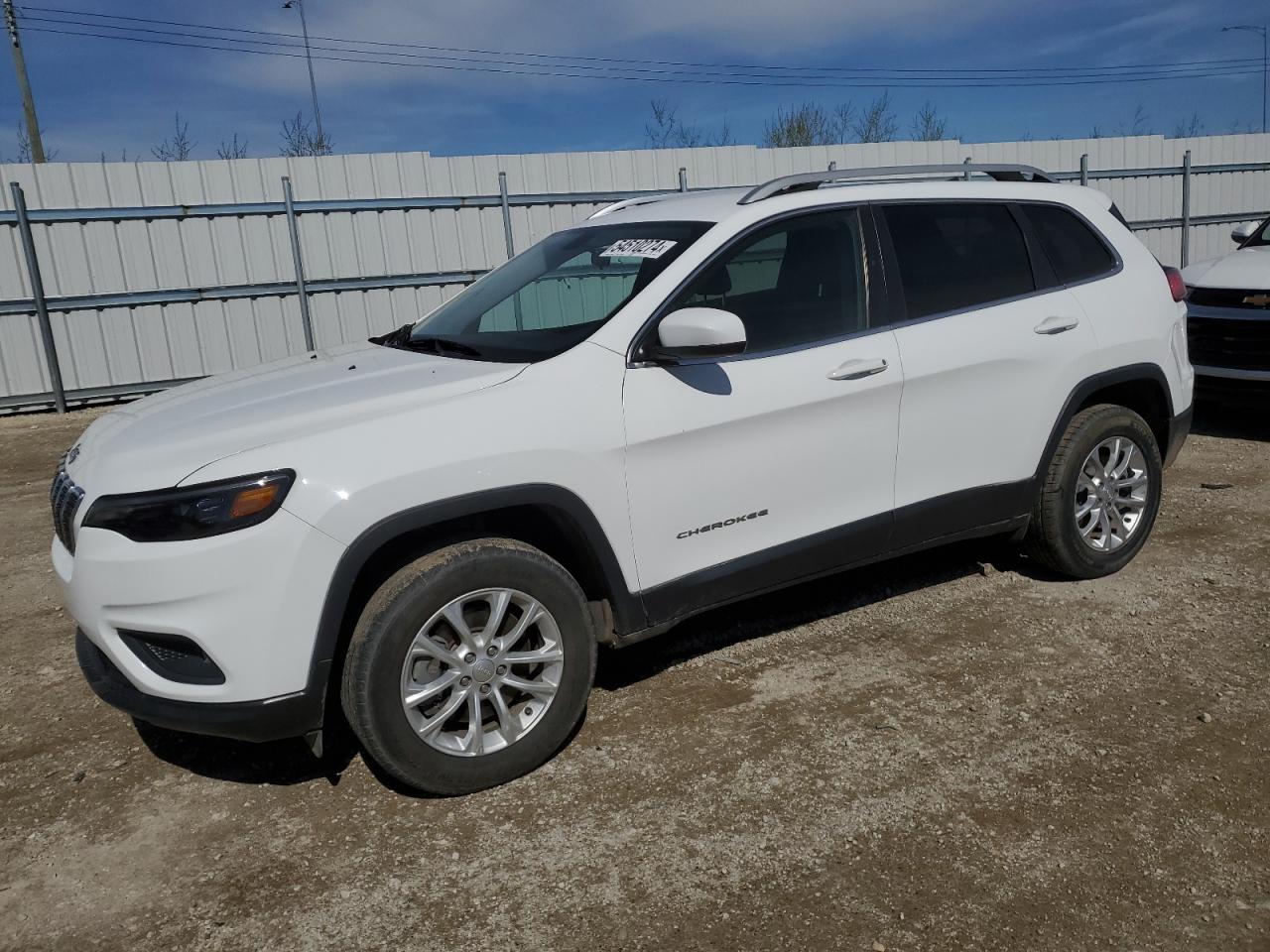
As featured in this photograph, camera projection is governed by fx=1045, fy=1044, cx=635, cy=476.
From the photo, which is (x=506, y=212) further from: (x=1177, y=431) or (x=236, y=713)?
(x=236, y=713)

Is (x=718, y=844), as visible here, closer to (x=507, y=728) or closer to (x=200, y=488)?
(x=507, y=728)

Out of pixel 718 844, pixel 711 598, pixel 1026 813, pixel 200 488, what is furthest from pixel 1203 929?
pixel 200 488

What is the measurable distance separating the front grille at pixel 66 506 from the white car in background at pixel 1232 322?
711 centimetres

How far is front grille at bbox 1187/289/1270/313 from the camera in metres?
7.07

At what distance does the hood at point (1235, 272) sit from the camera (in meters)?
7.19

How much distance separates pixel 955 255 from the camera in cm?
420

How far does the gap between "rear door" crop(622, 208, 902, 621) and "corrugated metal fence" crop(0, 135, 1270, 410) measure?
31.2 ft

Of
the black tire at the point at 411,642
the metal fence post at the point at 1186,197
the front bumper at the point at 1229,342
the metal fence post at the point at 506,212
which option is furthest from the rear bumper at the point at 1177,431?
the metal fence post at the point at 1186,197

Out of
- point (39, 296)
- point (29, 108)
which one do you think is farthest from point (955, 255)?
point (29, 108)

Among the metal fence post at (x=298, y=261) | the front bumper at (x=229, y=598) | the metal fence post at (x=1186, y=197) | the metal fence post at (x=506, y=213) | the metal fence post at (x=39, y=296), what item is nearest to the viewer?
the front bumper at (x=229, y=598)

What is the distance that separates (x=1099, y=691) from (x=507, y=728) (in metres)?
2.11

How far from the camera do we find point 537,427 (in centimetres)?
317

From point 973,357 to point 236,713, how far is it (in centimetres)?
292

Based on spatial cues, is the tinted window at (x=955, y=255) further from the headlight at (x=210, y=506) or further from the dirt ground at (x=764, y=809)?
the headlight at (x=210, y=506)
